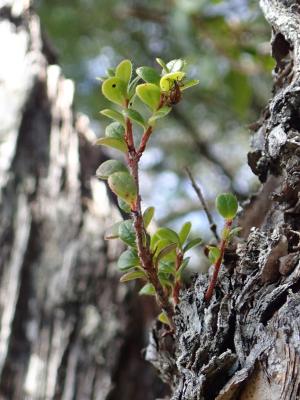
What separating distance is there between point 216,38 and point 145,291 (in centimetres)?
126

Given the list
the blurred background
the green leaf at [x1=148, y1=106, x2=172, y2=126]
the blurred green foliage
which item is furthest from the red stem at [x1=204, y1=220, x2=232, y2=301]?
the blurred green foliage

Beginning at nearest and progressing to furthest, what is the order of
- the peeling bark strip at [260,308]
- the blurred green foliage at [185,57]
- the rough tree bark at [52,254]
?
the peeling bark strip at [260,308], the rough tree bark at [52,254], the blurred green foliage at [185,57]

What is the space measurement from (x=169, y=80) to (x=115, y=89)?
5 cm

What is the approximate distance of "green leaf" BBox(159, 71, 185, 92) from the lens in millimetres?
520

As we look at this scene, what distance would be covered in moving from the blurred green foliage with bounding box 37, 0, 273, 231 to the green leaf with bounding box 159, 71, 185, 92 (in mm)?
1007

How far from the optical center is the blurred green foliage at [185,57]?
1736 mm

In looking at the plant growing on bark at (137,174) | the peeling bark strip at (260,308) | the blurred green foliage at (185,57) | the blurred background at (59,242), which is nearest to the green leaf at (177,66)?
the plant growing on bark at (137,174)

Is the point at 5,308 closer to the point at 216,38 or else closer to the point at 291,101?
the point at 291,101

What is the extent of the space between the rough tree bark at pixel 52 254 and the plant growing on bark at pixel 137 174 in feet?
1.82

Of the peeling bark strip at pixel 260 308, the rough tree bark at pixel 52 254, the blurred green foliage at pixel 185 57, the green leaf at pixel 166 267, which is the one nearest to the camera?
the peeling bark strip at pixel 260 308

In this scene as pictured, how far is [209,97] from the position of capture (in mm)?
2244

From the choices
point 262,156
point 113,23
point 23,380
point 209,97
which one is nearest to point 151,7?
point 113,23

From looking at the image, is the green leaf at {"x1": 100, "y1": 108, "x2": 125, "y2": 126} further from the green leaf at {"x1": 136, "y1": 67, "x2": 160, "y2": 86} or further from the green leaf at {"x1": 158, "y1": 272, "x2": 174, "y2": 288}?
the green leaf at {"x1": 158, "y1": 272, "x2": 174, "y2": 288}

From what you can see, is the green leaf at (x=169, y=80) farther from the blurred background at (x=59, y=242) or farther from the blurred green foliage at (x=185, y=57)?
the blurred green foliage at (x=185, y=57)
